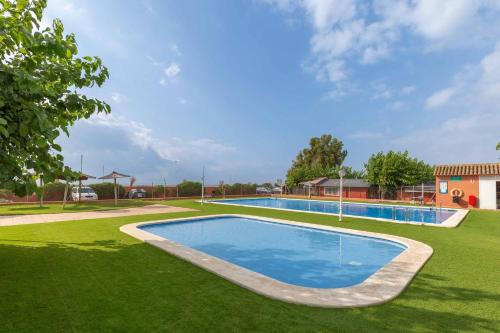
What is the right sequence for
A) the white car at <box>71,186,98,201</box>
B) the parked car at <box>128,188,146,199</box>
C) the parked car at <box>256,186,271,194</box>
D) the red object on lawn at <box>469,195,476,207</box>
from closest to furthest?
the red object on lawn at <box>469,195,476,207</box> → the white car at <box>71,186,98,201</box> → the parked car at <box>128,188,146,199</box> → the parked car at <box>256,186,271,194</box>

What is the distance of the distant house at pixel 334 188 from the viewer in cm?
3509

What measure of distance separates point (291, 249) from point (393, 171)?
2427cm

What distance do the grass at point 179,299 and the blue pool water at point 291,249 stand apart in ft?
6.36

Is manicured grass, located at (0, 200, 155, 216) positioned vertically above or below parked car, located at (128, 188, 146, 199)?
below

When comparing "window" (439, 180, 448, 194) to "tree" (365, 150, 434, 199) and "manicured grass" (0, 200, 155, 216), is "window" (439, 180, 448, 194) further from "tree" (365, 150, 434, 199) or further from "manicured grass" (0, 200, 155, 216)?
"manicured grass" (0, 200, 155, 216)

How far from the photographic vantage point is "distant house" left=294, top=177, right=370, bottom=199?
35.1 metres

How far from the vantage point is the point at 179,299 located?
4441mm

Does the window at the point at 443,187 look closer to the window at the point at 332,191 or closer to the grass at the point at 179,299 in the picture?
the window at the point at 332,191

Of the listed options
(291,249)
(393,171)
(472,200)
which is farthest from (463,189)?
(291,249)

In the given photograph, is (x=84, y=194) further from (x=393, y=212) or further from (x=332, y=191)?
(x=332, y=191)

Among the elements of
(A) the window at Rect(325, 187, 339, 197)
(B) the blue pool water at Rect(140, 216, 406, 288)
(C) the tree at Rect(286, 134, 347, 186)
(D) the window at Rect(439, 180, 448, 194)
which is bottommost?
(B) the blue pool water at Rect(140, 216, 406, 288)

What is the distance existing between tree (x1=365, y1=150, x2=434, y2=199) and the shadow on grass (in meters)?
26.8

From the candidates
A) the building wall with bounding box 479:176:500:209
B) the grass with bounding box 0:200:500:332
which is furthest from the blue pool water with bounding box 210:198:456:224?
the grass with bounding box 0:200:500:332

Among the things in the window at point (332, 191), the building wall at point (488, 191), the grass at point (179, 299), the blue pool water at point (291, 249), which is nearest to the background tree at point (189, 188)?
the window at point (332, 191)
